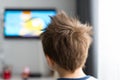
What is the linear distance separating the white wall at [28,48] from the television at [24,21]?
0.40 feet

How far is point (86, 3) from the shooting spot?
3604 mm

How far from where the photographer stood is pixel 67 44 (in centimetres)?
125

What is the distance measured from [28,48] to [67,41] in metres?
2.90

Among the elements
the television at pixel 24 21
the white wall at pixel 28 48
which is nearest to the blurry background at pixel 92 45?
the white wall at pixel 28 48

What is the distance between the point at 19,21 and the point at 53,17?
8.90 feet

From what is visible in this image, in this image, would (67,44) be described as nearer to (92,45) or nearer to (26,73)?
(92,45)

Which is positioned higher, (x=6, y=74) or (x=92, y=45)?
(x=92, y=45)
